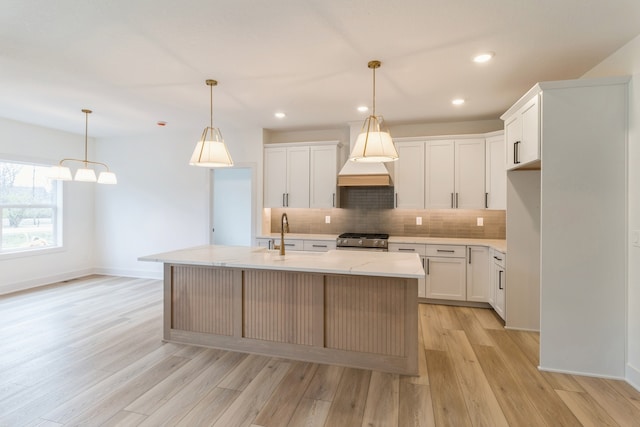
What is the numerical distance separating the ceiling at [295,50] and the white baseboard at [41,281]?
105 inches

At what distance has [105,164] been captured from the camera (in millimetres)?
6172

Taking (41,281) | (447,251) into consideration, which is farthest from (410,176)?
(41,281)

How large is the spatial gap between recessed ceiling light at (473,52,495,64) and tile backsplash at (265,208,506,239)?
2.53 metres

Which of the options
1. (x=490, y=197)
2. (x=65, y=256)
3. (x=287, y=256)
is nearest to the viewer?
(x=287, y=256)

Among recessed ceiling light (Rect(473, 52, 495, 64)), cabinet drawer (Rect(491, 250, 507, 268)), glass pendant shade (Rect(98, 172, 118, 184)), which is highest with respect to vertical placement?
→ recessed ceiling light (Rect(473, 52, 495, 64))

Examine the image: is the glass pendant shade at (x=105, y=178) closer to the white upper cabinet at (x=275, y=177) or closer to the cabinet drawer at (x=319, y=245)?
the white upper cabinet at (x=275, y=177)

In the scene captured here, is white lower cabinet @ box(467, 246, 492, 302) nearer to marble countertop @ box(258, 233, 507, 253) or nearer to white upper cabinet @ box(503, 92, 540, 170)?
marble countertop @ box(258, 233, 507, 253)

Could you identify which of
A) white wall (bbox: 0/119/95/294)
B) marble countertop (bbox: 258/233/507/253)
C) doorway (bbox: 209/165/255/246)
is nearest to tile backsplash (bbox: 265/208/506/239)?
marble countertop (bbox: 258/233/507/253)

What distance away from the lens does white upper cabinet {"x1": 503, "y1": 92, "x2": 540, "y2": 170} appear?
2.84 m

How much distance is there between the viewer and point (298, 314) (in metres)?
2.90

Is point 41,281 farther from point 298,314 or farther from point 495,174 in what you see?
point 495,174

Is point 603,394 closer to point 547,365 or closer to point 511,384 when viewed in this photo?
point 547,365

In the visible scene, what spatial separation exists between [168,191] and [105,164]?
4.77 ft

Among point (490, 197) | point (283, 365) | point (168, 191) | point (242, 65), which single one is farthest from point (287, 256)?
point (168, 191)
